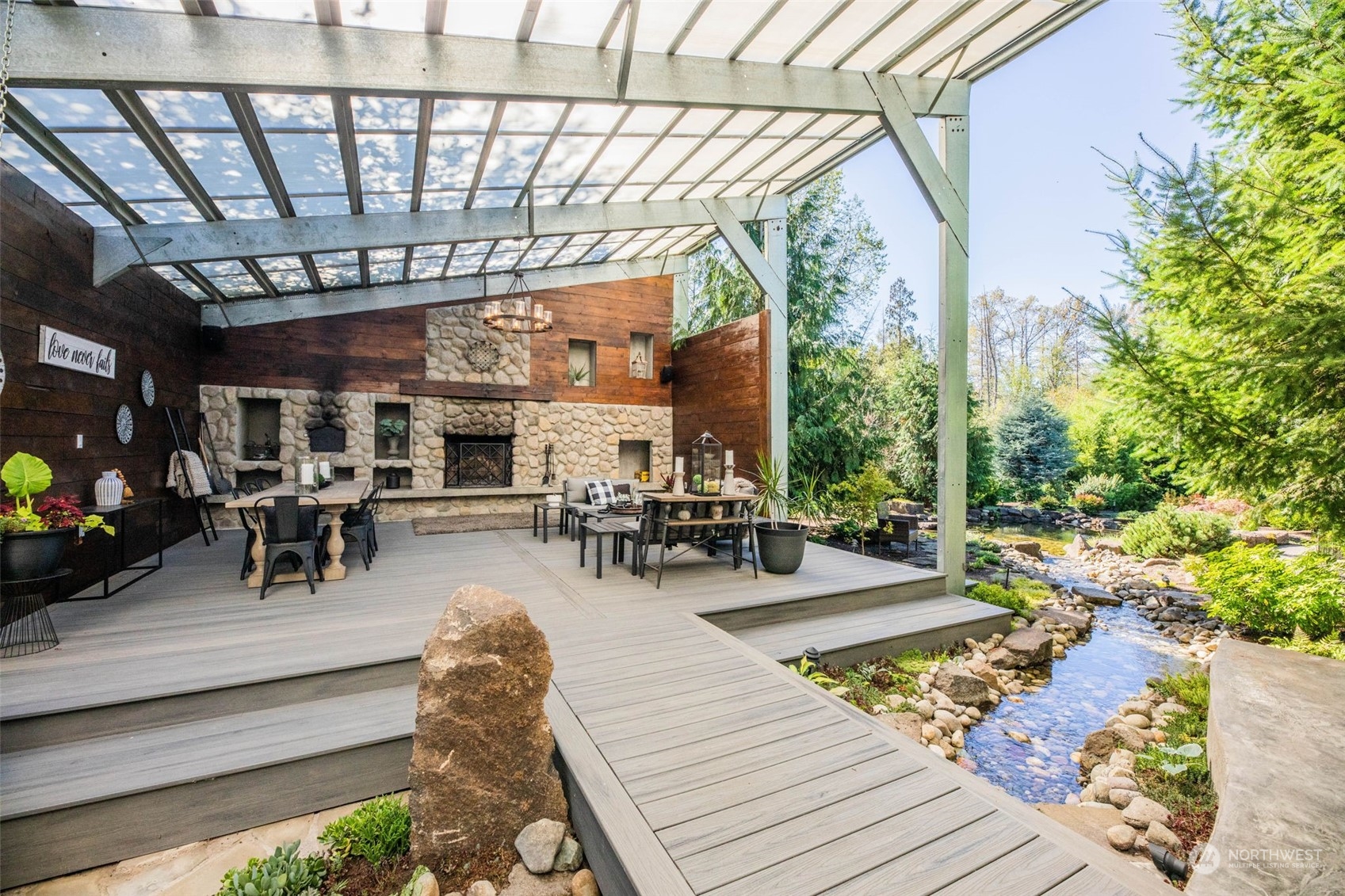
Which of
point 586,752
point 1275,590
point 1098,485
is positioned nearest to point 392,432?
point 586,752

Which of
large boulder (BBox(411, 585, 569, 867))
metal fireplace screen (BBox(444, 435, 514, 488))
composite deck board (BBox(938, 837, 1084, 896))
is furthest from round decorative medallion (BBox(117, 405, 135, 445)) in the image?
composite deck board (BBox(938, 837, 1084, 896))

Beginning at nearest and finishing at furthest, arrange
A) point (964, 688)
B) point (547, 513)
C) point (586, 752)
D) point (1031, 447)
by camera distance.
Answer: point (586, 752) → point (964, 688) → point (547, 513) → point (1031, 447)

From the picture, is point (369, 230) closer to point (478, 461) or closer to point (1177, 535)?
point (478, 461)

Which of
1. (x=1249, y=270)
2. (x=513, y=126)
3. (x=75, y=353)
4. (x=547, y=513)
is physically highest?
(x=513, y=126)

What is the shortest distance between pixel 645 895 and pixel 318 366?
316 inches

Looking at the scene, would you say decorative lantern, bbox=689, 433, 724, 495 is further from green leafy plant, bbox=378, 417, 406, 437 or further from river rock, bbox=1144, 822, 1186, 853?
green leafy plant, bbox=378, 417, 406, 437

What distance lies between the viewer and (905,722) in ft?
9.89

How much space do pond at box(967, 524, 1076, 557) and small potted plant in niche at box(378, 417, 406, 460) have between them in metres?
9.69

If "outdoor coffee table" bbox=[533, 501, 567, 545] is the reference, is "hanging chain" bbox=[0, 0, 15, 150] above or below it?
above

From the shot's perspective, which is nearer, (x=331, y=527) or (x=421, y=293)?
(x=331, y=527)

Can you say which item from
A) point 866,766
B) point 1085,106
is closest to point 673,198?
point 866,766

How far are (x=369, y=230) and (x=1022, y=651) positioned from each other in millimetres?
6766

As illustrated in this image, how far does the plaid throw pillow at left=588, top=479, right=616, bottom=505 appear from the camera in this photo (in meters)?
6.58

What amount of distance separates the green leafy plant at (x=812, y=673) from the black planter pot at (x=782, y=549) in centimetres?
142
